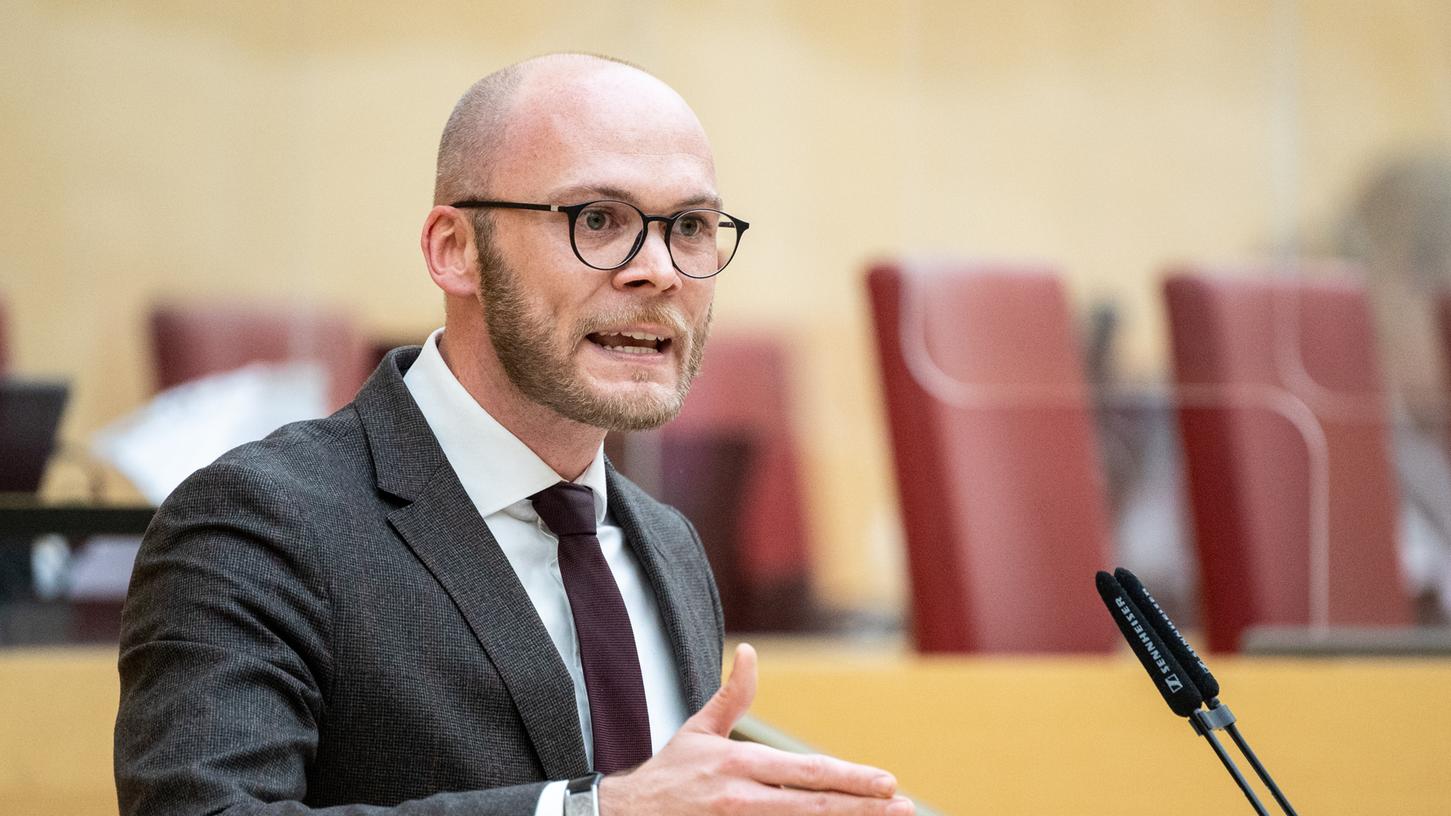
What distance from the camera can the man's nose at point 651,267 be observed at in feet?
3.73

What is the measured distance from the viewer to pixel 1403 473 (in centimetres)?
263

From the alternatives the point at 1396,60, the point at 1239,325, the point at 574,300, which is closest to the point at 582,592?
the point at 574,300

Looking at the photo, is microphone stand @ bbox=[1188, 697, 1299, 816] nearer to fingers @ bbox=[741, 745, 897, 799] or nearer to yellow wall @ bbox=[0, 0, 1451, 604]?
fingers @ bbox=[741, 745, 897, 799]

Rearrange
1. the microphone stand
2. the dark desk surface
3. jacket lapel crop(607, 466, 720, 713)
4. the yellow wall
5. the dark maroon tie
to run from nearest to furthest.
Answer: the microphone stand
the dark maroon tie
jacket lapel crop(607, 466, 720, 713)
the dark desk surface
the yellow wall

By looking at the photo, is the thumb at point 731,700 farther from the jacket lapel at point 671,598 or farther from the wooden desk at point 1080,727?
the wooden desk at point 1080,727

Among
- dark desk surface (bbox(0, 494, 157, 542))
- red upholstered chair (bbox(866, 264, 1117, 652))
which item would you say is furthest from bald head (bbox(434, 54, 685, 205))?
red upholstered chair (bbox(866, 264, 1117, 652))

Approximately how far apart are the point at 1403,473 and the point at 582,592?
1886 millimetres

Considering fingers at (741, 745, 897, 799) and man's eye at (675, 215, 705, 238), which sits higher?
man's eye at (675, 215, 705, 238)

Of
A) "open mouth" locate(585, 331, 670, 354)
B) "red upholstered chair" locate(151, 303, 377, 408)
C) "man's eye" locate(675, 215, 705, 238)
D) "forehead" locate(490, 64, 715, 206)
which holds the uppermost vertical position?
"forehead" locate(490, 64, 715, 206)

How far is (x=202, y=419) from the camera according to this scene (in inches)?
95.3

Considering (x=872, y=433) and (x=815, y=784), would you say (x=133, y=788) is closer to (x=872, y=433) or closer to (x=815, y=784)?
(x=815, y=784)

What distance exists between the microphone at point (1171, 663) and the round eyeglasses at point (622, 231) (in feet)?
1.20

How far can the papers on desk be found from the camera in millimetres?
2354

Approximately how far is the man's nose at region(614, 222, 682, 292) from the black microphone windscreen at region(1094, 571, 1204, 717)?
35 centimetres
